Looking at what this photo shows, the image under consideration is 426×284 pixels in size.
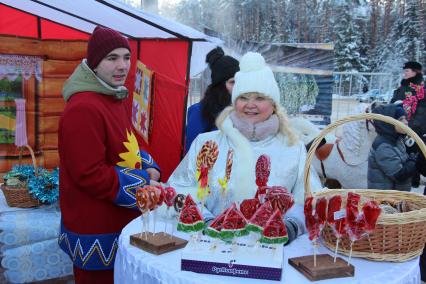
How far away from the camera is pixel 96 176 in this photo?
6.39 ft

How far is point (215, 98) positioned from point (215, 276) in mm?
1976

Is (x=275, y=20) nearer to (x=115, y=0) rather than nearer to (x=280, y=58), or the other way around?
(x=280, y=58)

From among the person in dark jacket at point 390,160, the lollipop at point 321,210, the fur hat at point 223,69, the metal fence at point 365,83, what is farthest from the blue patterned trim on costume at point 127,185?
the metal fence at point 365,83

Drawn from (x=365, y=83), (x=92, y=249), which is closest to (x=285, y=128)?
(x=92, y=249)

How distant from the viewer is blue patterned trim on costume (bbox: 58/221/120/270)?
7.00 feet

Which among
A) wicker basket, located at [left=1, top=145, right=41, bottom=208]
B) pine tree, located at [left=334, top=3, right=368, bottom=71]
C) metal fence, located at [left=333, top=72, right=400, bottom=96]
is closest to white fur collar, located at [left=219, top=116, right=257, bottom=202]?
wicker basket, located at [left=1, top=145, right=41, bottom=208]

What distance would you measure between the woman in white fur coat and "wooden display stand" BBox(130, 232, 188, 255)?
0.24m

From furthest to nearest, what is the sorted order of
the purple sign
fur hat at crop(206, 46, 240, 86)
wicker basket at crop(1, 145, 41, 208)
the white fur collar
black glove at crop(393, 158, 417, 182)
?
black glove at crop(393, 158, 417, 182), wicker basket at crop(1, 145, 41, 208), fur hat at crop(206, 46, 240, 86), the white fur collar, the purple sign

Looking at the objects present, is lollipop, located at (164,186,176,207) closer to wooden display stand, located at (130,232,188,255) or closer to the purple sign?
wooden display stand, located at (130,232,188,255)

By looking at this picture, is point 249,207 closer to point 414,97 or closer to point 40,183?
point 40,183

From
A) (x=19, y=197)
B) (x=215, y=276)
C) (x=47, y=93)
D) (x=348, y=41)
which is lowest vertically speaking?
(x=19, y=197)

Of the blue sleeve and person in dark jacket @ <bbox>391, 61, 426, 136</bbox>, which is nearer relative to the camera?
the blue sleeve

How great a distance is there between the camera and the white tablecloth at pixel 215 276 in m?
1.35

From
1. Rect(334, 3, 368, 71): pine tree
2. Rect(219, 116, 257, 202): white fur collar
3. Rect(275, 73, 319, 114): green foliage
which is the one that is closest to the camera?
Rect(219, 116, 257, 202): white fur collar
